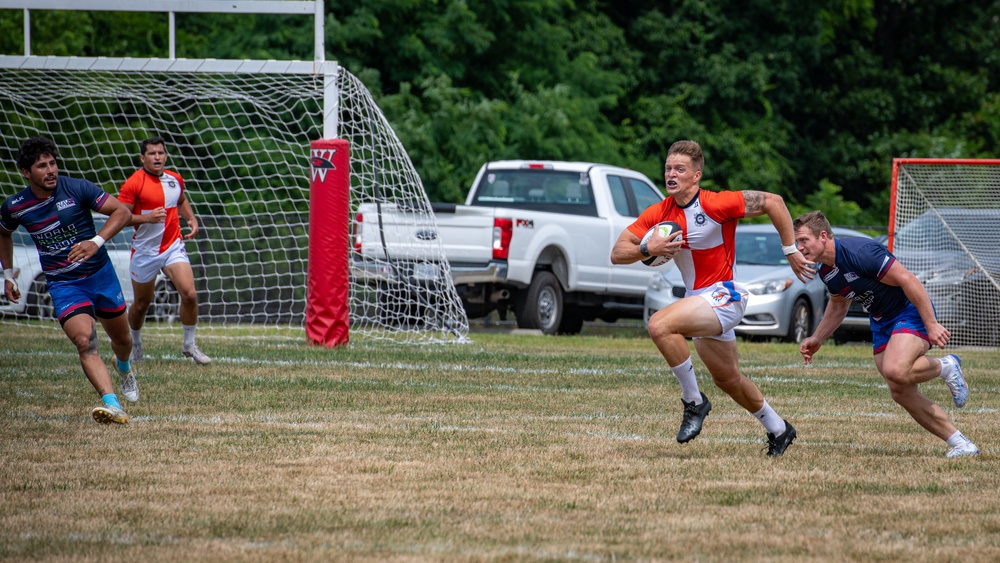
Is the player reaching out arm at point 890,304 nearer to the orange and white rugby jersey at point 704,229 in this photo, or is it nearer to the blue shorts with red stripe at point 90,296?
the orange and white rugby jersey at point 704,229

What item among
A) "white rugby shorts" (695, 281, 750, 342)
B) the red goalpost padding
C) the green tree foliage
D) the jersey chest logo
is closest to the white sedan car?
the red goalpost padding

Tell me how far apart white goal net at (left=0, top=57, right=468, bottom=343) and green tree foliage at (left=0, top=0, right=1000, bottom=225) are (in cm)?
487

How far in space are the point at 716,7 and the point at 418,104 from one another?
1051 cm

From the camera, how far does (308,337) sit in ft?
46.6

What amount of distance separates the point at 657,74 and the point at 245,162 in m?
15.6

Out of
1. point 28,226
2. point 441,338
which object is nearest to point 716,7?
point 441,338

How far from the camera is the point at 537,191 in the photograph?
1848 centimetres

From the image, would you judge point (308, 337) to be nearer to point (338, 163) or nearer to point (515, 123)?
point (338, 163)

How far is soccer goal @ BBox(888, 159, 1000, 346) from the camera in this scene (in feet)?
54.7

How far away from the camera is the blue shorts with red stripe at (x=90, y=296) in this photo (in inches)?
341

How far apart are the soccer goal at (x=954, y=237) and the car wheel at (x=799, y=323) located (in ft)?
4.63

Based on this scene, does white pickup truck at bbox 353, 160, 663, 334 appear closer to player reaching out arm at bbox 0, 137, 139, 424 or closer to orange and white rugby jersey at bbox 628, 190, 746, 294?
player reaching out arm at bbox 0, 137, 139, 424

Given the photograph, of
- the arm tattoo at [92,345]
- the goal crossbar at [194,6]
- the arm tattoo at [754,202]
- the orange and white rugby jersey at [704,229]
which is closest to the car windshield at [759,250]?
the goal crossbar at [194,6]

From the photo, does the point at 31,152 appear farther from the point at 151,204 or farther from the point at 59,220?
the point at 151,204
